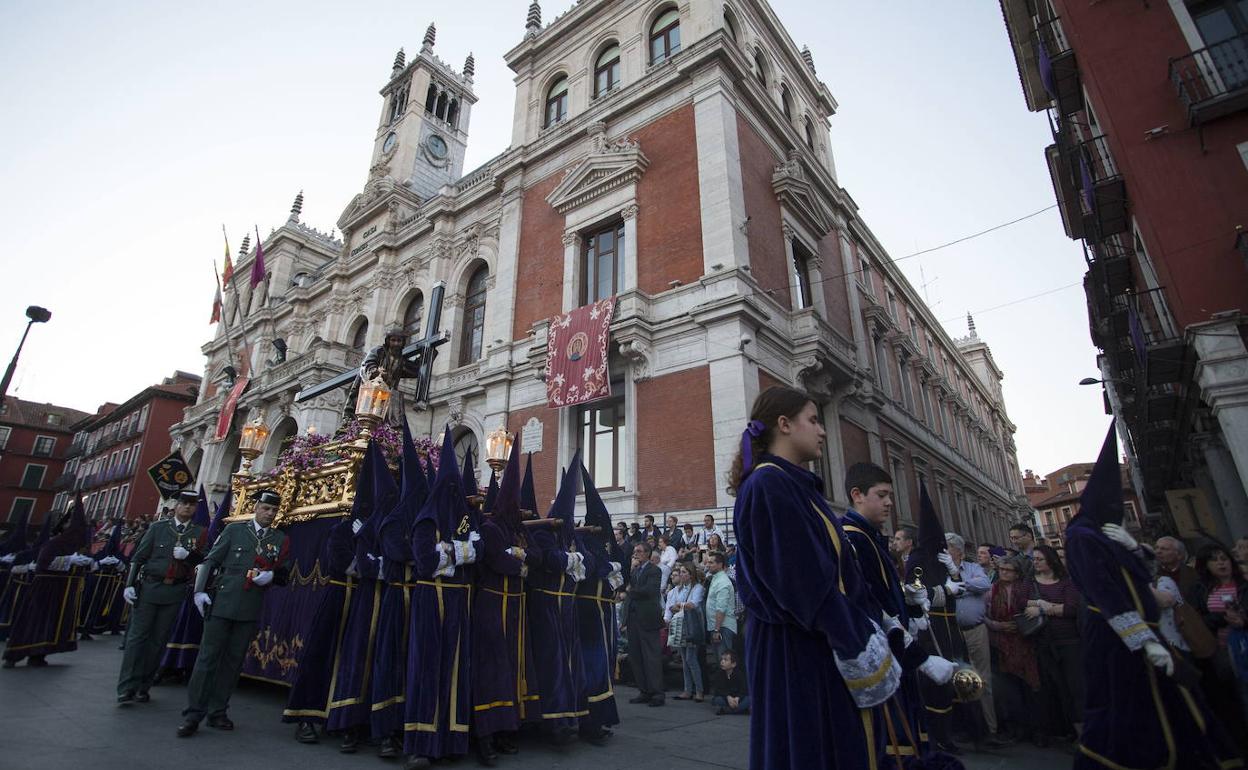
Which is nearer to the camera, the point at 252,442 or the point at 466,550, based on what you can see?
the point at 466,550

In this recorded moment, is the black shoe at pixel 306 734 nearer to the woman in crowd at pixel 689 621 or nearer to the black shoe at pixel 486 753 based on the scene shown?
the black shoe at pixel 486 753

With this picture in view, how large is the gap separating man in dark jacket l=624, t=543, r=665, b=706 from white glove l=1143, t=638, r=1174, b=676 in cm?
529

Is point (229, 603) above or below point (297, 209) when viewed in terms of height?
below

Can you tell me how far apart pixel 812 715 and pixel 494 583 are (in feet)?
12.1

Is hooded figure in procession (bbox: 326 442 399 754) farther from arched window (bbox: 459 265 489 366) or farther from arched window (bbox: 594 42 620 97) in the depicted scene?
arched window (bbox: 594 42 620 97)

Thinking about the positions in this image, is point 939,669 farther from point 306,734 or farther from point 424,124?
point 424,124

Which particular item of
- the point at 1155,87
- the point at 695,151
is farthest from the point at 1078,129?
the point at 695,151

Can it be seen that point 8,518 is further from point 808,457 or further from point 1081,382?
point 1081,382

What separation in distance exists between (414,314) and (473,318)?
4.04 metres

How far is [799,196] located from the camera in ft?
58.7

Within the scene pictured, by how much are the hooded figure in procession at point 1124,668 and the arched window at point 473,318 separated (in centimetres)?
1828

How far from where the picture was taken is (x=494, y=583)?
17.1 feet

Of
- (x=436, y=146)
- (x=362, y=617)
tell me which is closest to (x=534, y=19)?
(x=436, y=146)

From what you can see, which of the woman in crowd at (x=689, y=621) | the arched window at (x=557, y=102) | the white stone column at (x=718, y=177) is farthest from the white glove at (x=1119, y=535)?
the arched window at (x=557, y=102)
